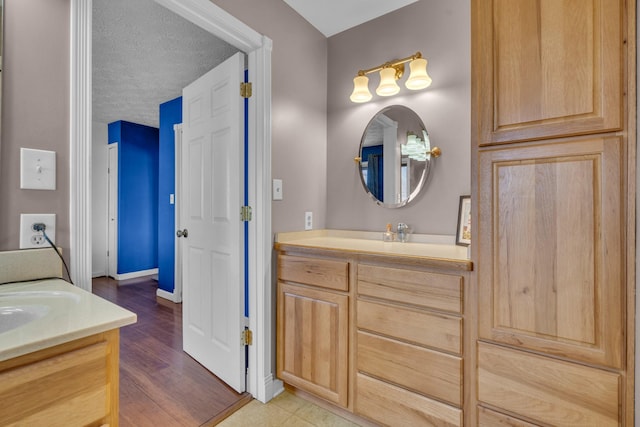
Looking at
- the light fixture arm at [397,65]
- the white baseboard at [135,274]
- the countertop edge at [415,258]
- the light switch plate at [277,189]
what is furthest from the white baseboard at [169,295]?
the light fixture arm at [397,65]

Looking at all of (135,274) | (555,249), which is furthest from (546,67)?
(135,274)

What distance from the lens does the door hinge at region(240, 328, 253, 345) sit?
6.15ft

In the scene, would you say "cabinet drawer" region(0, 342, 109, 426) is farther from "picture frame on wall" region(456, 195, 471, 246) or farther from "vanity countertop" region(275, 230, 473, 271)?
"picture frame on wall" region(456, 195, 471, 246)

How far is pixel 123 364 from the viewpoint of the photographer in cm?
222

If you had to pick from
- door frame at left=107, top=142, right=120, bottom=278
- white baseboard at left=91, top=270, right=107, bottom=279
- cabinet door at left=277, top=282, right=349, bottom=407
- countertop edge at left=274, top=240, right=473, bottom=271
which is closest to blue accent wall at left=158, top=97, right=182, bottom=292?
door frame at left=107, top=142, right=120, bottom=278

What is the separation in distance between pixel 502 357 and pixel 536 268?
0.36m

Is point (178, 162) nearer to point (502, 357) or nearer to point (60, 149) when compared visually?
point (60, 149)

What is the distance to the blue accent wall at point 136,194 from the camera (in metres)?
4.64

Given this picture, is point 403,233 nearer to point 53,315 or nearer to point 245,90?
point 245,90

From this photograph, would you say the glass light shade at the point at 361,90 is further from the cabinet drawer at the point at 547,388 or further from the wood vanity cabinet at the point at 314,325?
the cabinet drawer at the point at 547,388

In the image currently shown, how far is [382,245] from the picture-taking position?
5.83 feet

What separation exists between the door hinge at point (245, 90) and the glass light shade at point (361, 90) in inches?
25.7

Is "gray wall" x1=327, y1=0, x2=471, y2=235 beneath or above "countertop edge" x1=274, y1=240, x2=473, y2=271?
above

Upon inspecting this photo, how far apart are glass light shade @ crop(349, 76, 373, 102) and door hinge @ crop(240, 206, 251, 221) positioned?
97 centimetres
